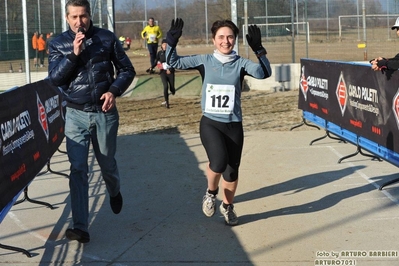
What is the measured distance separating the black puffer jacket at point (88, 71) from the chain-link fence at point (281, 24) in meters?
11.2

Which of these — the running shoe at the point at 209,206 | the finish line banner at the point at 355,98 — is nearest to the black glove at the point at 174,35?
the running shoe at the point at 209,206

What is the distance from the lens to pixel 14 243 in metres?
6.97

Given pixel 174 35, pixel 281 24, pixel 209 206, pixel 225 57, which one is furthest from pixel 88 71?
pixel 281 24

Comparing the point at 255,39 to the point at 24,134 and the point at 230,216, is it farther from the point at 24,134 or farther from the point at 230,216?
the point at 24,134

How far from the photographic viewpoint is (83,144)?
265 inches

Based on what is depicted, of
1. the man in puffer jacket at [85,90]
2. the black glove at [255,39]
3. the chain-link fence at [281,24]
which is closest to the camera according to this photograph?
the man in puffer jacket at [85,90]

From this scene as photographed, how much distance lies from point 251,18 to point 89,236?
60.1 feet

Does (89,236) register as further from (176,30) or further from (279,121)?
(279,121)

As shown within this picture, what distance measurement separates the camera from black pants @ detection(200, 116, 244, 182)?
7.13m

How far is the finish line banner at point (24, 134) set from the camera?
22.3 ft

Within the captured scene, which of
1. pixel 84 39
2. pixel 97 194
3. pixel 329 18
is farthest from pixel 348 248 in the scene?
pixel 329 18

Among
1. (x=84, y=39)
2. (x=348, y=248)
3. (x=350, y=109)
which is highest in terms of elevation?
(x=84, y=39)

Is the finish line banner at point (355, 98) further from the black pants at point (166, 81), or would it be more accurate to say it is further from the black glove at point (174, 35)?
the black pants at point (166, 81)
